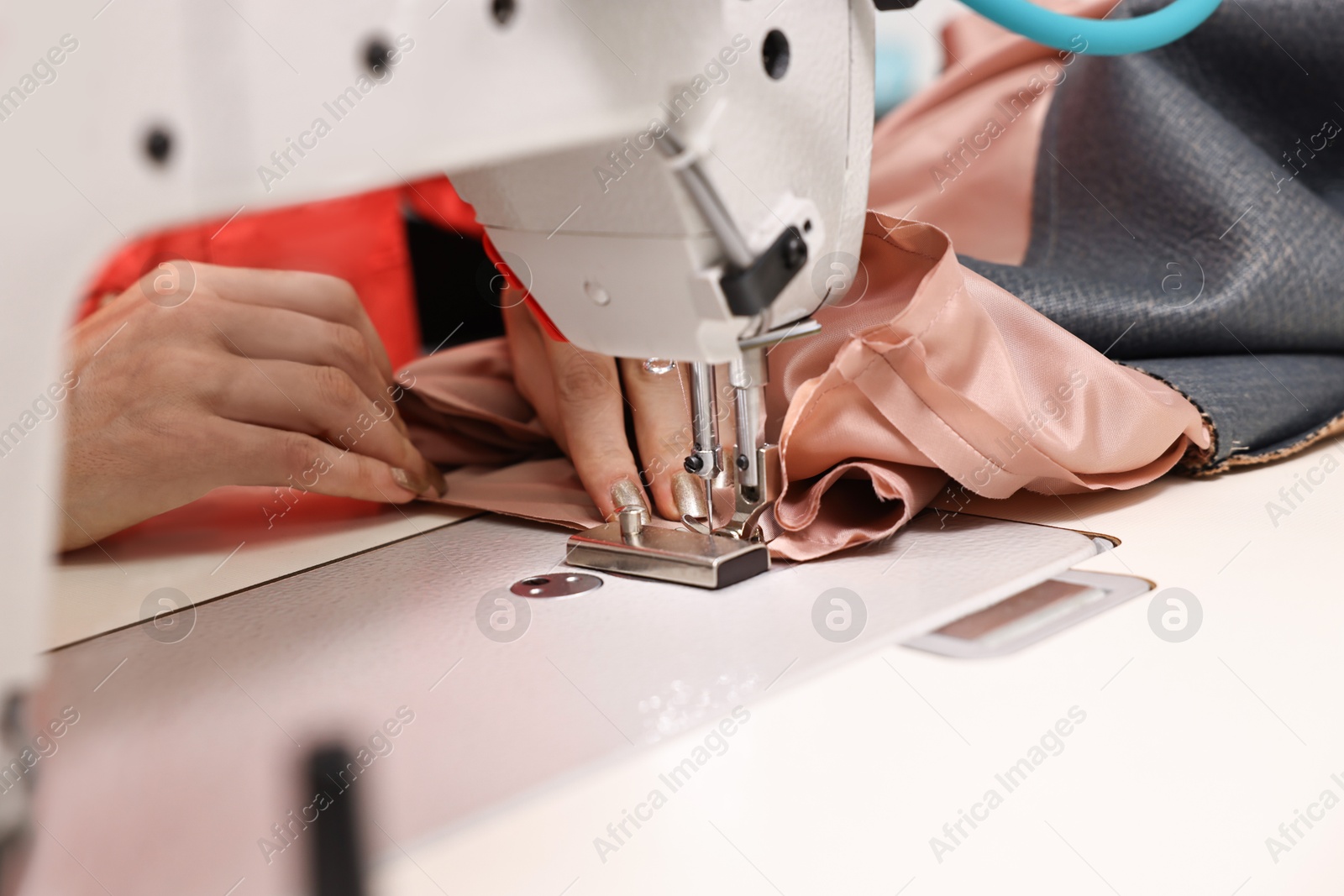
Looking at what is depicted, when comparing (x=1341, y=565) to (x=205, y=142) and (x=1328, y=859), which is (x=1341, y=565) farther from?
(x=205, y=142)

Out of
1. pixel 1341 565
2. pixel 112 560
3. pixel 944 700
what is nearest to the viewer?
pixel 944 700

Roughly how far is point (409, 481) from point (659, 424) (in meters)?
0.21

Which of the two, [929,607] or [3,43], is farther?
[929,607]

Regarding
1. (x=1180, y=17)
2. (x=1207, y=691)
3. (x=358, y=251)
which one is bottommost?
(x=358, y=251)

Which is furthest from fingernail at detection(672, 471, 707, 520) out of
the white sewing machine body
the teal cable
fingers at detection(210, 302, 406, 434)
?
the teal cable

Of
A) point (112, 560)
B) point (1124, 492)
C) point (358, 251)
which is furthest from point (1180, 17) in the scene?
point (358, 251)

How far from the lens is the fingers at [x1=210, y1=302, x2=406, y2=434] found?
2.98ft

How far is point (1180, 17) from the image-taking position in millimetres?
793

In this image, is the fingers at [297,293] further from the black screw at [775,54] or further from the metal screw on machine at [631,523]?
the black screw at [775,54]

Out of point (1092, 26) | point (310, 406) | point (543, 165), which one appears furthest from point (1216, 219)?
point (310, 406)

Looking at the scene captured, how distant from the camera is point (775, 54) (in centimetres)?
64

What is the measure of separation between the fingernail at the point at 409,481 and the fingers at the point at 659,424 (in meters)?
0.18

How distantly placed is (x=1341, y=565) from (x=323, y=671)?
628 millimetres

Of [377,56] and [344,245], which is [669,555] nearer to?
[377,56]
